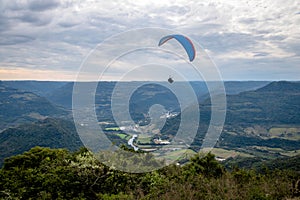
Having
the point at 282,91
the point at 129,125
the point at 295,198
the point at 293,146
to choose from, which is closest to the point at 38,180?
the point at 129,125

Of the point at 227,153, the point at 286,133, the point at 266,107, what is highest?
the point at 266,107

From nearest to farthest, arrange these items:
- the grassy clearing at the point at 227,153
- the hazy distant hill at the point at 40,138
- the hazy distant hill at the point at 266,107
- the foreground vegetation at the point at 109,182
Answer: the foreground vegetation at the point at 109,182
the grassy clearing at the point at 227,153
the hazy distant hill at the point at 40,138
the hazy distant hill at the point at 266,107

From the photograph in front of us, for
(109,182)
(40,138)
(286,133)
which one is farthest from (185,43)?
(286,133)

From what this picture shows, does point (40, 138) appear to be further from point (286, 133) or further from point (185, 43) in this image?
point (286, 133)

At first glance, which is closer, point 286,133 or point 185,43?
point 185,43

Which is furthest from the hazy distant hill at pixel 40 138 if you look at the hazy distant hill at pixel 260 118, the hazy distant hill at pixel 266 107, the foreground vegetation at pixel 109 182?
the hazy distant hill at pixel 266 107

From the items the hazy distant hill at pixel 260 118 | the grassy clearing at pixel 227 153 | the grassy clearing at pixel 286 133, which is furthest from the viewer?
the grassy clearing at pixel 286 133

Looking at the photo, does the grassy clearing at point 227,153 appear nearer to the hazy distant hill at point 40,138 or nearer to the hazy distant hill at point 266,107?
the hazy distant hill at point 40,138
